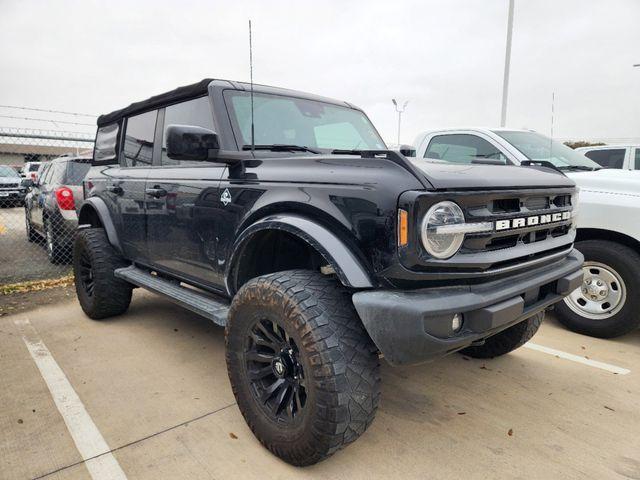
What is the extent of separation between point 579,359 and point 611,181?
158cm

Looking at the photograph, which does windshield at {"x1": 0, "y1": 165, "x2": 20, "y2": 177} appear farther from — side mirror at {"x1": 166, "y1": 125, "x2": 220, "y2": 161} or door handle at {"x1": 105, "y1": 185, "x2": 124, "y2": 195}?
side mirror at {"x1": 166, "y1": 125, "x2": 220, "y2": 161}

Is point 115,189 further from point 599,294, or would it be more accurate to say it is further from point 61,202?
point 599,294

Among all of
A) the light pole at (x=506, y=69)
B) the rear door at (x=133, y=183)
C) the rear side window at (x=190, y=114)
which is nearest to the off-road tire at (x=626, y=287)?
the rear side window at (x=190, y=114)

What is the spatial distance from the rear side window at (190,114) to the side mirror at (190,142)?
448 millimetres

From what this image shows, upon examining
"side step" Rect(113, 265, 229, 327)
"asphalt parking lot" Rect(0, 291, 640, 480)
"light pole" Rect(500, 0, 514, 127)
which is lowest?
"asphalt parking lot" Rect(0, 291, 640, 480)

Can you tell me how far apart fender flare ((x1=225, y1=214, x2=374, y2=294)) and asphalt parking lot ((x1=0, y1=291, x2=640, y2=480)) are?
0.98 m

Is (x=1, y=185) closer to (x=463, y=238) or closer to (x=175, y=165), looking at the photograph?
(x=175, y=165)

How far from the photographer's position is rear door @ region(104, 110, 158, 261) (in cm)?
360

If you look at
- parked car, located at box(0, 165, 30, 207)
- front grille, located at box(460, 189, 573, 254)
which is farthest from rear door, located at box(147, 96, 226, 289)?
parked car, located at box(0, 165, 30, 207)

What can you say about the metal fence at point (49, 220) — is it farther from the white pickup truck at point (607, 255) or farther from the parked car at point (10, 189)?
the parked car at point (10, 189)

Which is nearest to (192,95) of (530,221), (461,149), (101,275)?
(101,275)

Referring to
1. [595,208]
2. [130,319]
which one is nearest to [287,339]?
[130,319]

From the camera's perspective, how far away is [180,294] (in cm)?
309

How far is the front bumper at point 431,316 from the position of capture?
1777mm
